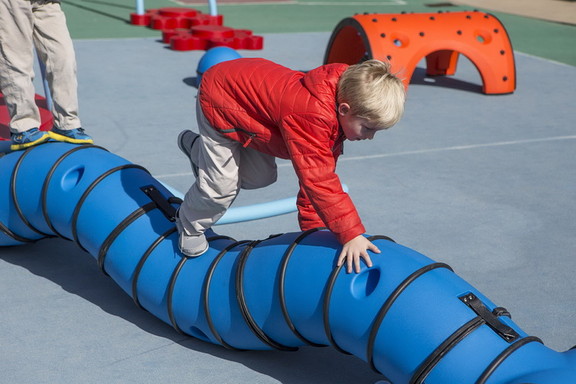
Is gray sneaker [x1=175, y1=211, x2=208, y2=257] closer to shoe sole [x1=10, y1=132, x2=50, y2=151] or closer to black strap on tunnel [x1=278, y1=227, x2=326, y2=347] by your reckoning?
black strap on tunnel [x1=278, y1=227, x2=326, y2=347]

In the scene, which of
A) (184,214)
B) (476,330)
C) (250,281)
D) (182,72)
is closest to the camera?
(476,330)

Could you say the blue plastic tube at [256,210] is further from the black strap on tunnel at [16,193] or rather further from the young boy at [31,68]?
the black strap on tunnel at [16,193]

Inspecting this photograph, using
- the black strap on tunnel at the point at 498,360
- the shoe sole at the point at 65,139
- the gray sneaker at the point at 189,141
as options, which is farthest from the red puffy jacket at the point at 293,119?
the shoe sole at the point at 65,139

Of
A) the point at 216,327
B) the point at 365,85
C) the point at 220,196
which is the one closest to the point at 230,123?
the point at 220,196

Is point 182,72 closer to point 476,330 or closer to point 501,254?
point 501,254

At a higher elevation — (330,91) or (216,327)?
(330,91)

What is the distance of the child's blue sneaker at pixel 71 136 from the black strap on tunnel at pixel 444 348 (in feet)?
7.66

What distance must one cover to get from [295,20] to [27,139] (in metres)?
8.87

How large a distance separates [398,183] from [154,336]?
2564 millimetres

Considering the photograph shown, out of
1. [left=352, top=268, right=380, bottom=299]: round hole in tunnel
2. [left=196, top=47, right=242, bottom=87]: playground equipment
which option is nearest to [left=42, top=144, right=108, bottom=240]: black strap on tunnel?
[left=352, top=268, right=380, bottom=299]: round hole in tunnel

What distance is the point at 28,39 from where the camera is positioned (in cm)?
463

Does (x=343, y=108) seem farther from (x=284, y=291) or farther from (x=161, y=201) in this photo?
(x=161, y=201)

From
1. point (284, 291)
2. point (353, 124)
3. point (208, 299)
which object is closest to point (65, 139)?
point (208, 299)

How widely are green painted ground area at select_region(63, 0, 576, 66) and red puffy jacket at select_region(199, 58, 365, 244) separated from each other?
759 centimetres
